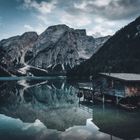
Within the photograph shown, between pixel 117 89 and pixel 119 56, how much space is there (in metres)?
113

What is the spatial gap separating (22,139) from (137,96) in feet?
92.8

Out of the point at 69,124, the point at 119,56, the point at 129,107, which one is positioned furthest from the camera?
the point at 119,56

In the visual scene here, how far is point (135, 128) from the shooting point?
33.3 meters

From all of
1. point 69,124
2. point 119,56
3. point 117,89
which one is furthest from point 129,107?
point 119,56

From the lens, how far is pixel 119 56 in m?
162

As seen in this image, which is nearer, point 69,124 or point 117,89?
point 69,124

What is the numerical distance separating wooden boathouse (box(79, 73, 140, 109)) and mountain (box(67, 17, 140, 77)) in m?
68.8

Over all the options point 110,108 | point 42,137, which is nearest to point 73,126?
point 42,137

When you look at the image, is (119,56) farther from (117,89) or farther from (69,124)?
(69,124)

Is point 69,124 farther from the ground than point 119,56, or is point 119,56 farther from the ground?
point 119,56

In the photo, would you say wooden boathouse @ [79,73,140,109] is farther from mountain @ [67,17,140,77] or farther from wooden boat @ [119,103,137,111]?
mountain @ [67,17,140,77]

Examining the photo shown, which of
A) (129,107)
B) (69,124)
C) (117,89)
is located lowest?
(69,124)

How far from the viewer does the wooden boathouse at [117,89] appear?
49.9 meters

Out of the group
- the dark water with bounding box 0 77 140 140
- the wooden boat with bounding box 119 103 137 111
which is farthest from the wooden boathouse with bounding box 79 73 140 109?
the dark water with bounding box 0 77 140 140
